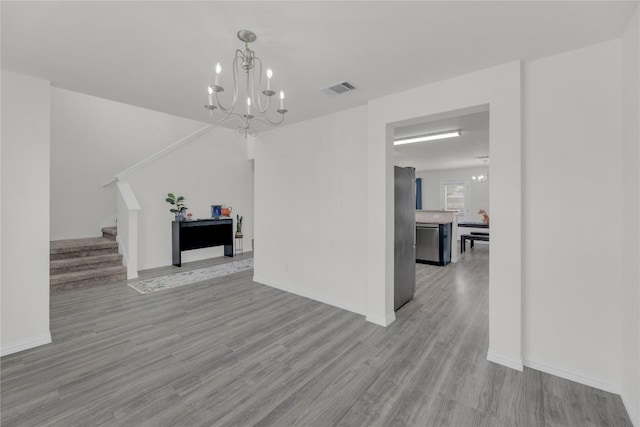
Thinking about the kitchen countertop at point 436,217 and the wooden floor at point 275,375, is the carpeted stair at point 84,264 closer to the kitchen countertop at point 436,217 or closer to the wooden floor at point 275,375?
the wooden floor at point 275,375

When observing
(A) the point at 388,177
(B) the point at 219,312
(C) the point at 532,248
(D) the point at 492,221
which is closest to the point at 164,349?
(B) the point at 219,312

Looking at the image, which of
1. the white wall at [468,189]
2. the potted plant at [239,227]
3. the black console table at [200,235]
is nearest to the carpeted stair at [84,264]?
the black console table at [200,235]

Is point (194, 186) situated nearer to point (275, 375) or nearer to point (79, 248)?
point (79, 248)

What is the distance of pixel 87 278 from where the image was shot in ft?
15.0

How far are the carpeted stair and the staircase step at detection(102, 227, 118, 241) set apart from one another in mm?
173

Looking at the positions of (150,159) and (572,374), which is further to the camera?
(150,159)

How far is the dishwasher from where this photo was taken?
629 cm

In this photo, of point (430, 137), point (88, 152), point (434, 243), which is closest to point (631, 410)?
point (430, 137)

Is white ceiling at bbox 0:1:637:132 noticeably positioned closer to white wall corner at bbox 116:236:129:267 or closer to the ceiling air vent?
the ceiling air vent

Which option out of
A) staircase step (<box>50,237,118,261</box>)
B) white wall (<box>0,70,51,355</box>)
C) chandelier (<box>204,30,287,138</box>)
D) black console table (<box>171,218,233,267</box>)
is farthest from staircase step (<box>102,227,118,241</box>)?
chandelier (<box>204,30,287,138</box>)

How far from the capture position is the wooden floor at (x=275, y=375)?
186 centimetres

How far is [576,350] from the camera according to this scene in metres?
2.23

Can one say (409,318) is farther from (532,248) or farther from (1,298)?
(1,298)

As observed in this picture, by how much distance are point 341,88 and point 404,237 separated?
2182 mm
